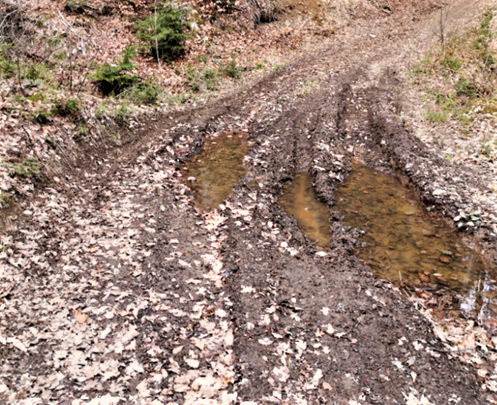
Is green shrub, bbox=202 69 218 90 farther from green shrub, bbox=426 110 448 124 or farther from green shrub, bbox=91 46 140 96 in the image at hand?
green shrub, bbox=426 110 448 124

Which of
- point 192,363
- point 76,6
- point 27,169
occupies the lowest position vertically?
point 192,363

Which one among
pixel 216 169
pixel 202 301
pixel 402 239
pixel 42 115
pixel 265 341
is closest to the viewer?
pixel 265 341

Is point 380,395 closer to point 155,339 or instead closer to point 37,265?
point 155,339

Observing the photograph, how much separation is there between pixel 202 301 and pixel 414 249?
398 centimetres

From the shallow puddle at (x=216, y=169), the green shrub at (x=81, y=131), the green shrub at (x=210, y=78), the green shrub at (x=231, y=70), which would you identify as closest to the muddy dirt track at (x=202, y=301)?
the shallow puddle at (x=216, y=169)

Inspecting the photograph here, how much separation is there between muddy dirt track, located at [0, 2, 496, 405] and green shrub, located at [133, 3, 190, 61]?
5.70m

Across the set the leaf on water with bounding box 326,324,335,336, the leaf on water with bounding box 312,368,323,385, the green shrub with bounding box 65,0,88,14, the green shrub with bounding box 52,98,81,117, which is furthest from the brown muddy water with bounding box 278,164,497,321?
the green shrub with bounding box 65,0,88,14

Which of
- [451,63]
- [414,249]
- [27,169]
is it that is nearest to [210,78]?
[27,169]

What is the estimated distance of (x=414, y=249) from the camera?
246 inches

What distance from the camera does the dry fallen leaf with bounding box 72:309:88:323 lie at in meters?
4.46

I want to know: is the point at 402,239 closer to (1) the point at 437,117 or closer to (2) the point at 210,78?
(1) the point at 437,117

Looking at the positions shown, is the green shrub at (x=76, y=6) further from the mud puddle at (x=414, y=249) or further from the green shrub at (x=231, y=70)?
the mud puddle at (x=414, y=249)

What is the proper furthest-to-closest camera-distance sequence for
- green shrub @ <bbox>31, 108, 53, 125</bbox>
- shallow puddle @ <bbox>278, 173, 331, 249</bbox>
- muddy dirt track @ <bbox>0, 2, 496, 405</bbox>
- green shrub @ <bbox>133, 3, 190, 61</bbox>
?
green shrub @ <bbox>133, 3, 190, 61</bbox>
green shrub @ <bbox>31, 108, 53, 125</bbox>
shallow puddle @ <bbox>278, 173, 331, 249</bbox>
muddy dirt track @ <bbox>0, 2, 496, 405</bbox>

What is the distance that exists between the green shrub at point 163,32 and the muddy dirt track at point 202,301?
5.70 meters
